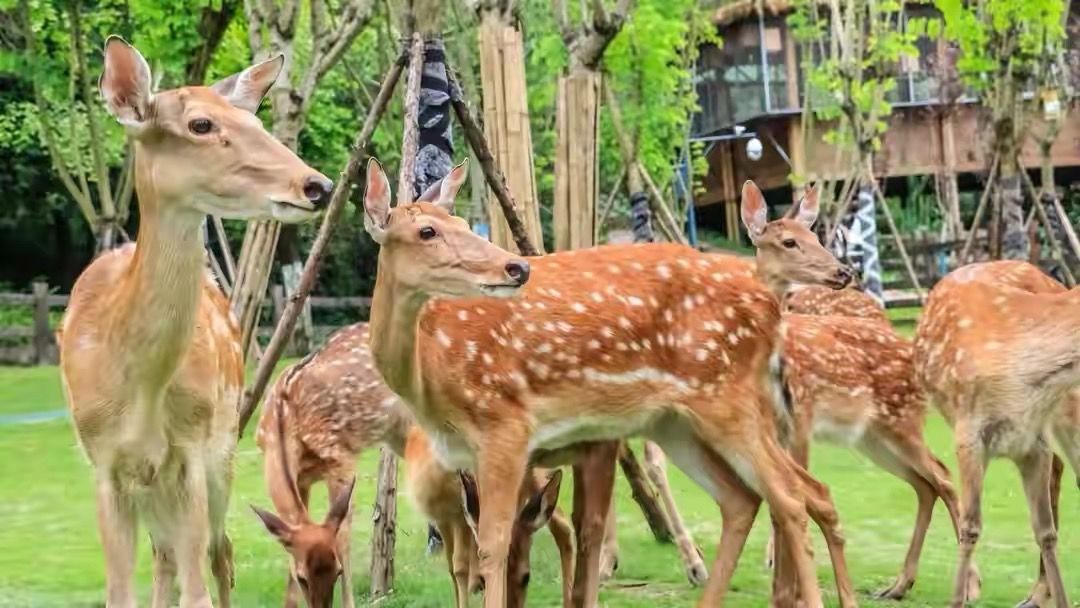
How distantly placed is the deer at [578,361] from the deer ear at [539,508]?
0.15 meters

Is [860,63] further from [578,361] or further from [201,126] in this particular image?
[201,126]

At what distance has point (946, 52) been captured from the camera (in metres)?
30.0

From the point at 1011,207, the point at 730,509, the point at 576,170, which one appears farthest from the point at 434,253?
the point at 1011,207

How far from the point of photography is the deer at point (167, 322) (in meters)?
4.33

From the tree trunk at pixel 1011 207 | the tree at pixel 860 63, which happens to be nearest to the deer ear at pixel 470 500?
the tree trunk at pixel 1011 207

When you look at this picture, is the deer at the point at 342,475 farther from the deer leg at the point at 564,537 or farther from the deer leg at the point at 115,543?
the deer leg at the point at 115,543

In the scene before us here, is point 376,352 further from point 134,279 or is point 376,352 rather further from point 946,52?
point 946,52

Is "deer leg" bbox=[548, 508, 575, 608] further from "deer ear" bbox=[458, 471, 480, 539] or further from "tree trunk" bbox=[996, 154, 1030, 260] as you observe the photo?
"tree trunk" bbox=[996, 154, 1030, 260]

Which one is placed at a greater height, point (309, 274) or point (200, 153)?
point (200, 153)

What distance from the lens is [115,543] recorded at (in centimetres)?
489

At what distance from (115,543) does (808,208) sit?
564cm

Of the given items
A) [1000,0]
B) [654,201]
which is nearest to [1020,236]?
[1000,0]

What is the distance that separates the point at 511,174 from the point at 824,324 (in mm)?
2064

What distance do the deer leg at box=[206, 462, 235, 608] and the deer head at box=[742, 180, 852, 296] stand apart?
12.7 ft
